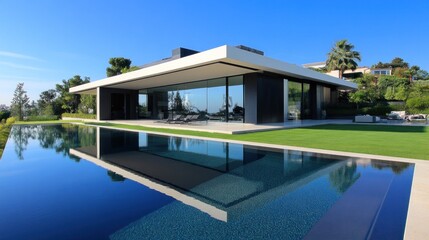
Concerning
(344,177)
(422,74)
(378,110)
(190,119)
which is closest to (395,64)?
(422,74)

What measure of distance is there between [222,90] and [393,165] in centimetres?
1235

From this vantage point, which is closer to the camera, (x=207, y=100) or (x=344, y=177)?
(x=344, y=177)

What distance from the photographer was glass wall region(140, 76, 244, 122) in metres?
16.0

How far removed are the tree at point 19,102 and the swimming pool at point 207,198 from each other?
32.0 m

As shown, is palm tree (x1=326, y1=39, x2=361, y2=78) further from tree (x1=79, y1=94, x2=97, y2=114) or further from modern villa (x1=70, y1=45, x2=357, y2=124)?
tree (x1=79, y1=94, x2=97, y2=114)

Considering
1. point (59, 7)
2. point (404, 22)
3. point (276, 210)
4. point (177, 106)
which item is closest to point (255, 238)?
point (276, 210)

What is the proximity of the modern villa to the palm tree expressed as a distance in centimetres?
1310

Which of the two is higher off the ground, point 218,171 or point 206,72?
point 206,72

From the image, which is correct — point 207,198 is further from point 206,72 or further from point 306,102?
point 306,102

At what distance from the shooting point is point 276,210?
9.97 ft

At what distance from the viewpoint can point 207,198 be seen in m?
3.49

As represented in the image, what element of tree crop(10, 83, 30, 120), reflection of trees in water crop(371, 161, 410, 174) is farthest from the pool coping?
tree crop(10, 83, 30, 120)

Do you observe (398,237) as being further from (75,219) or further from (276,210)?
(75,219)

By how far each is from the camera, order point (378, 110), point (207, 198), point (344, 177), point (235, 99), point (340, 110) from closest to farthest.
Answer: point (207, 198)
point (344, 177)
point (235, 99)
point (378, 110)
point (340, 110)
